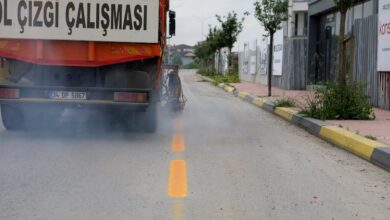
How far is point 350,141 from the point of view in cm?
917

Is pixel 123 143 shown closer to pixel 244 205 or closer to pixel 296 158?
pixel 296 158

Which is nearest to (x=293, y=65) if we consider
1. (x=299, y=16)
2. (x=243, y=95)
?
(x=243, y=95)

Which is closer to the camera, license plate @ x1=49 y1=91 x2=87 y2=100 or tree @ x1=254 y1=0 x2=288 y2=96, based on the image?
license plate @ x1=49 y1=91 x2=87 y2=100

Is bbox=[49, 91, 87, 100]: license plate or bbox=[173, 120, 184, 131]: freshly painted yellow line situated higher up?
bbox=[49, 91, 87, 100]: license plate

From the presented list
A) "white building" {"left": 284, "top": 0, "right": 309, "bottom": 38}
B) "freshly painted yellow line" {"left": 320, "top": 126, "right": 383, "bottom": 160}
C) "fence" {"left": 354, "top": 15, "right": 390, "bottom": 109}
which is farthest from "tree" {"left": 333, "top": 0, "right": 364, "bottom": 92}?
"white building" {"left": 284, "top": 0, "right": 309, "bottom": 38}

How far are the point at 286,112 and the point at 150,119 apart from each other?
5.20 m

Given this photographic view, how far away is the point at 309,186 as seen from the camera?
642cm

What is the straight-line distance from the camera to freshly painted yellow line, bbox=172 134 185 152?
28.7 ft

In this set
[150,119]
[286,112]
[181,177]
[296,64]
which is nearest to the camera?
[181,177]

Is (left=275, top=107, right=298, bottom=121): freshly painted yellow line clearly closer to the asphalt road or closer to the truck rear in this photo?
the asphalt road

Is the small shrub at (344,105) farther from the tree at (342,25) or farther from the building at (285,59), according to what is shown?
the building at (285,59)

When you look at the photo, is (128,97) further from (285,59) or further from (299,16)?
(299,16)

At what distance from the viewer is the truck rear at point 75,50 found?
923 centimetres

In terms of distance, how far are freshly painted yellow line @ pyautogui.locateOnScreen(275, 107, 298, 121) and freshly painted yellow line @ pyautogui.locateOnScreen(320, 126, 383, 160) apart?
3.07 m
